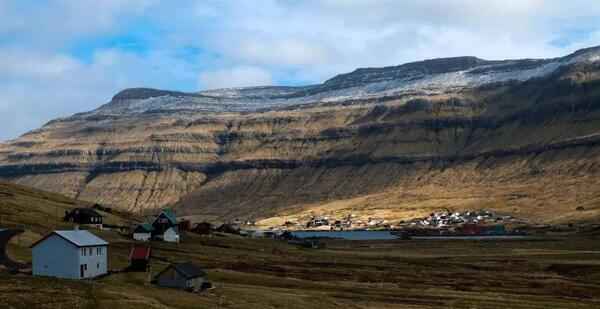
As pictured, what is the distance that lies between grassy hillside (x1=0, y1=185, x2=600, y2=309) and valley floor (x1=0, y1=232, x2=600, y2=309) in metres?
0.13

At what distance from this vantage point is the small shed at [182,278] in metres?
84.7

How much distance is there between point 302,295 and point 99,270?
23412mm

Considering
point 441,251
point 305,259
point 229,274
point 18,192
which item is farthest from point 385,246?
point 229,274

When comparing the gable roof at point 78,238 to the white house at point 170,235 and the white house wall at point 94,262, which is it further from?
the white house at point 170,235

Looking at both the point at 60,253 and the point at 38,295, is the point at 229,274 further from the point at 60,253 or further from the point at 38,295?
the point at 38,295

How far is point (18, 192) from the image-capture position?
185875 millimetres

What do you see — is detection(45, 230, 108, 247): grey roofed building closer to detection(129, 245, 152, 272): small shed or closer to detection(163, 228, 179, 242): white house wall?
detection(129, 245, 152, 272): small shed

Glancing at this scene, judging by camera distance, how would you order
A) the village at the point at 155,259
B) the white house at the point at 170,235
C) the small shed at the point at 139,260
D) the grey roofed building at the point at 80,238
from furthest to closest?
the white house at the point at 170,235
the small shed at the point at 139,260
the grey roofed building at the point at 80,238
the village at the point at 155,259

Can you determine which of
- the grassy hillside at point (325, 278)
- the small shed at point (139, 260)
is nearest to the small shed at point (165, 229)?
the grassy hillside at point (325, 278)

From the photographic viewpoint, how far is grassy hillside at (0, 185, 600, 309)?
73.1 meters


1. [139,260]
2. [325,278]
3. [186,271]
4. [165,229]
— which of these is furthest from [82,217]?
[186,271]

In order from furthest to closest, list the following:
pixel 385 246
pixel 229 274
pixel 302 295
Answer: pixel 385 246 → pixel 229 274 → pixel 302 295

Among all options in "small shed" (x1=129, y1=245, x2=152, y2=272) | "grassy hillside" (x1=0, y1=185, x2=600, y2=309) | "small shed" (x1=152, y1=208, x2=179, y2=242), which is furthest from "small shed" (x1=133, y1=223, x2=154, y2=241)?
"small shed" (x1=129, y1=245, x2=152, y2=272)

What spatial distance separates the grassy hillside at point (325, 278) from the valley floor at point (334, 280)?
0.41 feet
